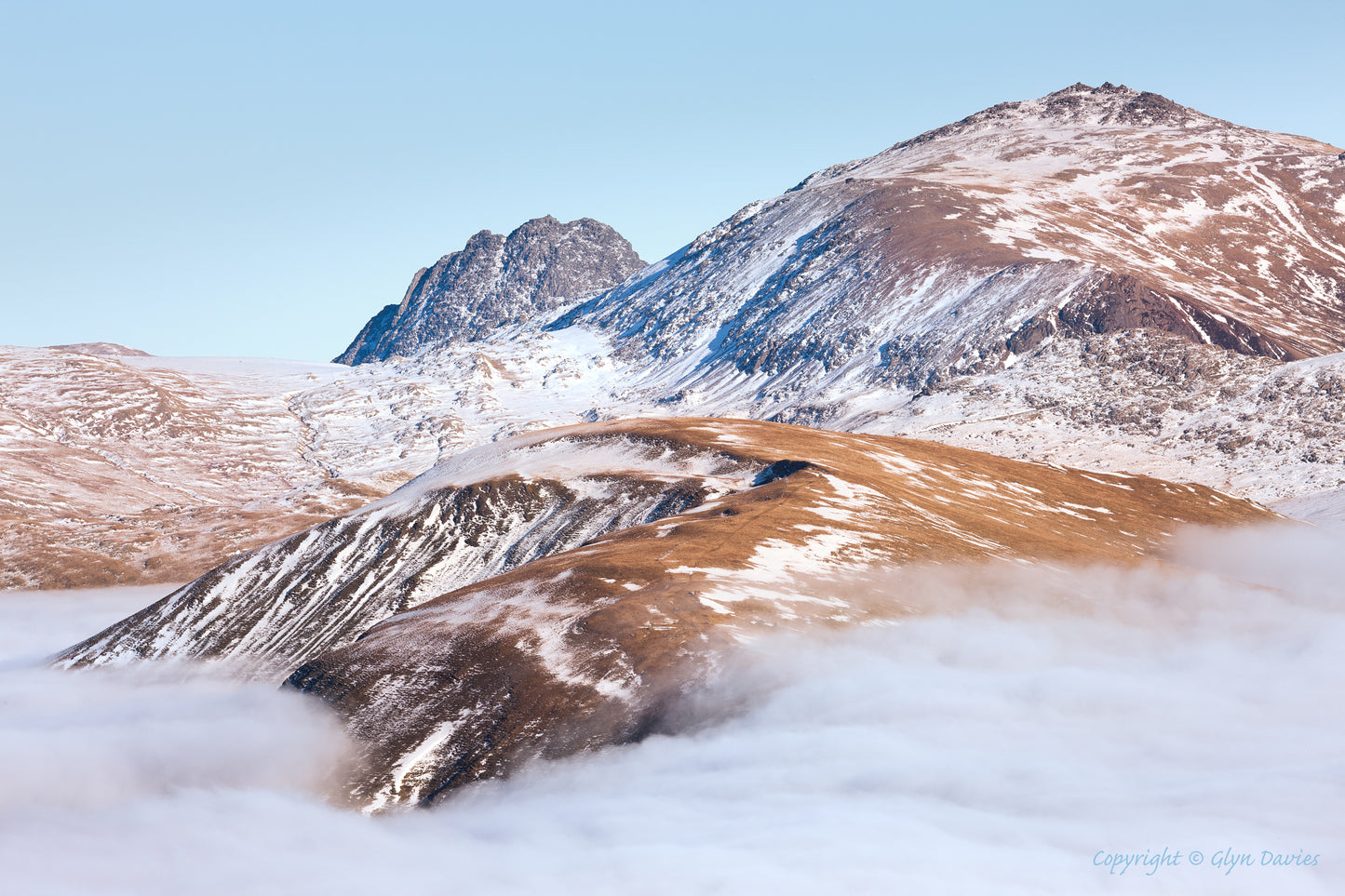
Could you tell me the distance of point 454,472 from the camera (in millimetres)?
184125

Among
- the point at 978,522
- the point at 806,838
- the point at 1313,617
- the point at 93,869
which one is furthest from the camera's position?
the point at 978,522

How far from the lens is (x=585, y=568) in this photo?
360ft

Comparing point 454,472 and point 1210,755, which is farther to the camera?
point 454,472

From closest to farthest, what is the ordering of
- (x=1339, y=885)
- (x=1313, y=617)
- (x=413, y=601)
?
(x=1339, y=885)
(x=1313, y=617)
(x=413, y=601)

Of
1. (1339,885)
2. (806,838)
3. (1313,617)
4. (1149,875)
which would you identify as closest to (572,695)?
(806,838)

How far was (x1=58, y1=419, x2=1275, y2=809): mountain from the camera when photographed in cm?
8712

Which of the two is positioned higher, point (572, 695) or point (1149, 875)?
point (572, 695)

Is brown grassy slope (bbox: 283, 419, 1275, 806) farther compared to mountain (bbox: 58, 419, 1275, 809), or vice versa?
mountain (bbox: 58, 419, 1275, 809)

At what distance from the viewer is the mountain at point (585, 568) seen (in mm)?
87125

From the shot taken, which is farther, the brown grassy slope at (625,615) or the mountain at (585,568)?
the mountain at (585,568)

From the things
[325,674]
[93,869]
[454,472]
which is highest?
[454,472]

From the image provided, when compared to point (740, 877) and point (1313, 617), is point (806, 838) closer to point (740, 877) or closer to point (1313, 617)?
point (740, 877)

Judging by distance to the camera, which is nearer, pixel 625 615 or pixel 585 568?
pixel 625 615

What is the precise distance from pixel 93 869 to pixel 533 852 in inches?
1482
